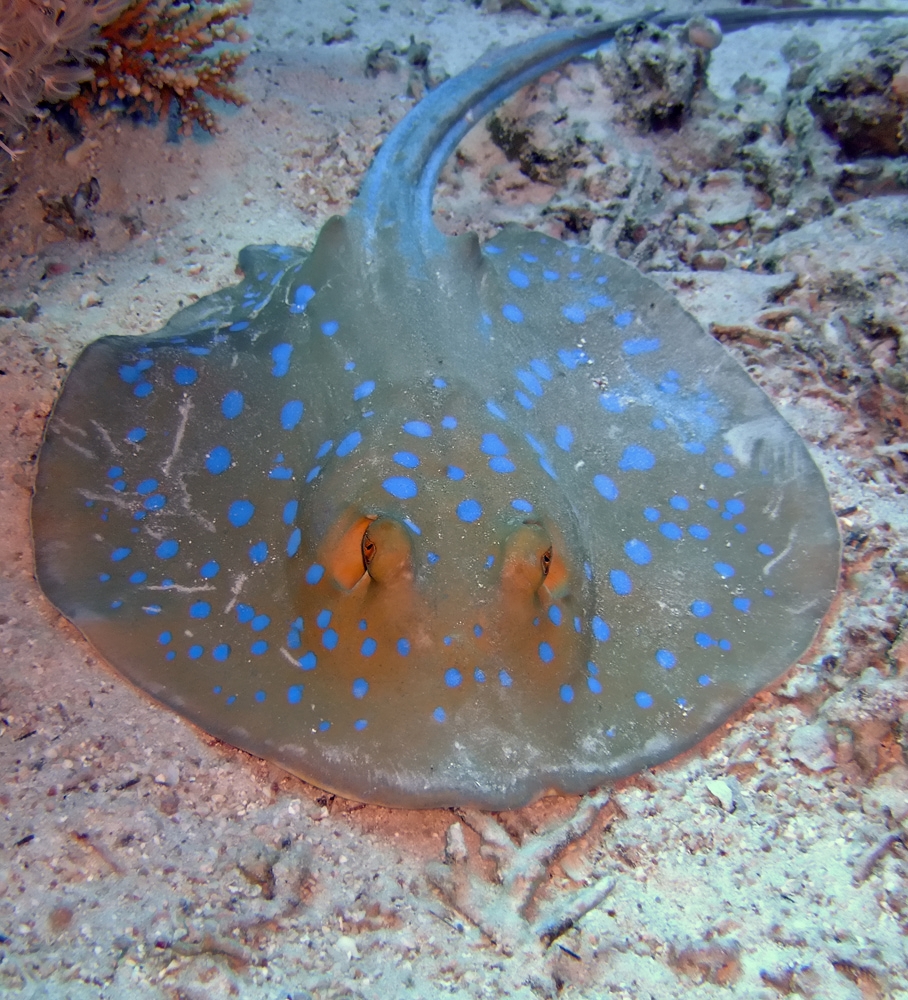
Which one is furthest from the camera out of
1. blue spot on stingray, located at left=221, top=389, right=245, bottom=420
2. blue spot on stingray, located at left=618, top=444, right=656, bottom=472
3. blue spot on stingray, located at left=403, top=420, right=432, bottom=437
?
blue spot on stingray, located at left=618, top=444, right=656, bottom=472

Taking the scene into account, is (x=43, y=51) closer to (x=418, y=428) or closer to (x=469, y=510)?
(x=418, y=428)

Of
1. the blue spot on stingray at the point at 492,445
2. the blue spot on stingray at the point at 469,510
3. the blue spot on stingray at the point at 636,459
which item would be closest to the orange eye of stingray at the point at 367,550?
the blue spot on stingray at the point at 469,510

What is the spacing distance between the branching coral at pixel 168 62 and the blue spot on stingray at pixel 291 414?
3.49 meters

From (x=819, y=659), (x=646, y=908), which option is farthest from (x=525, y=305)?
(x=646, y=908)

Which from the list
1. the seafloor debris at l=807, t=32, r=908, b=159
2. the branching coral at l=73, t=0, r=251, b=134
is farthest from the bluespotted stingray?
the seafloor debris at l=807, t=32, r=908, b=159

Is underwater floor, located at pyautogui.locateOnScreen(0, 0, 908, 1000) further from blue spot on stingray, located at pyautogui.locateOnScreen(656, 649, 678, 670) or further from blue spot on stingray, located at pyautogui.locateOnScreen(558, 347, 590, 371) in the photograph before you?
blue spot on stingray, located at pyautogui.locateOnScreen(558, 347, 590, 371)

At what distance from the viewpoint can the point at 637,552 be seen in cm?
326

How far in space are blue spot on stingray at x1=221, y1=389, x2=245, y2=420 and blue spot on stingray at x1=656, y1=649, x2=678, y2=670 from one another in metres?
2.28

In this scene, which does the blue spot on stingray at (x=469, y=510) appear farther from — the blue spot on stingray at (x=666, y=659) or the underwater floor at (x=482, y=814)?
the underwater floor at (x=482, y=814)

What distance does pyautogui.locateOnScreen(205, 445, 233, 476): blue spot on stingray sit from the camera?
11.1 feet

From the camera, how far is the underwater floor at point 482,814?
229 centimetres

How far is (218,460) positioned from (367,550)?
1.16 meters

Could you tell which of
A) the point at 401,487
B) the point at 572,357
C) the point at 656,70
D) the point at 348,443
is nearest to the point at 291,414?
the point at 348,443

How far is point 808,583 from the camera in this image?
3.27 m
